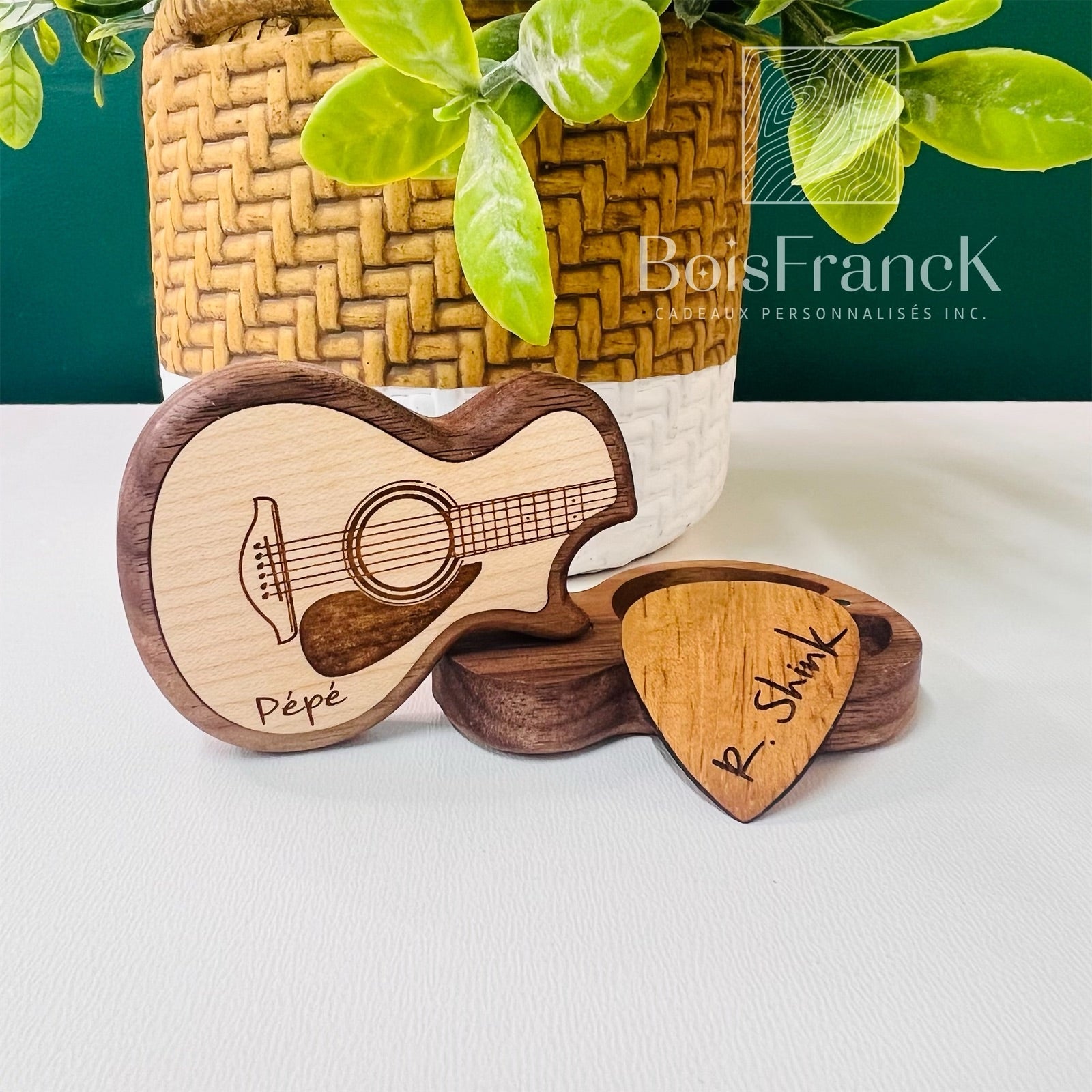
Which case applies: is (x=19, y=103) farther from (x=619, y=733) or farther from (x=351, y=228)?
(x=619, y=733)

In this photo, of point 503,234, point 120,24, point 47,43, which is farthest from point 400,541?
point 47,43

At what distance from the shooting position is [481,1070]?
0.27 m

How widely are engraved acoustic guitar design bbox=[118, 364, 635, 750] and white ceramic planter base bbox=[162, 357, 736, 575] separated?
89 mm

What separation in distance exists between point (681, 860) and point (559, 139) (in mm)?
328

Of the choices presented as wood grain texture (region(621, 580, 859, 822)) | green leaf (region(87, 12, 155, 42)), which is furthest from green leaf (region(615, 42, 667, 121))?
green leaf (region(87, 12, 155, 42))

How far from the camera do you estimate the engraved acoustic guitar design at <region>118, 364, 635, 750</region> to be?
A: 0.37 meters

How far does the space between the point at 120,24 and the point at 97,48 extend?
0.07 m

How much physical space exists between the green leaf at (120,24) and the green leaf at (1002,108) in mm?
421

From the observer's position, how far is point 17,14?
557 millimetres

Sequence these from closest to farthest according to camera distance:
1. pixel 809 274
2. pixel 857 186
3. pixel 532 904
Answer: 1. pixel 532 904
2. pixel 857 186
3. pixel 809 274

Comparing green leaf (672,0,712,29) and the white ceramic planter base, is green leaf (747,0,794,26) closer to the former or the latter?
green leaf (672,0,712,29)

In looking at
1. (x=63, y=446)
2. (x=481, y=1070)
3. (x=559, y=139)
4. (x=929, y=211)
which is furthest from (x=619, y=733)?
(x=929, y=211)

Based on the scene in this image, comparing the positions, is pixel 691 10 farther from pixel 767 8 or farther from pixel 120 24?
pixel 120 24

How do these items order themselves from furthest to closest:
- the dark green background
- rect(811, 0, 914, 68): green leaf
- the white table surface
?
the dark green background < rect(811, 0, 914, 68): green leaf < the white table surface
